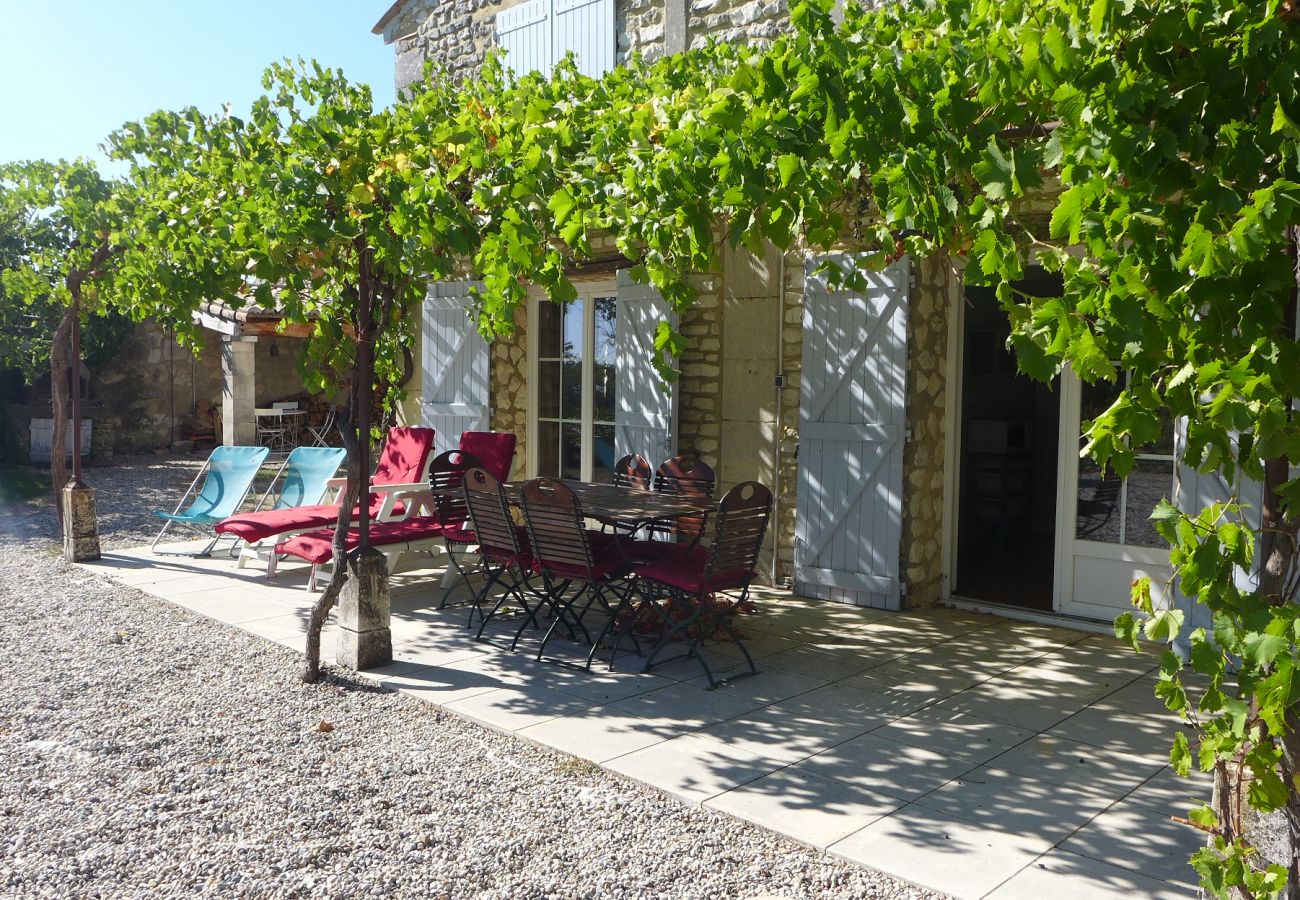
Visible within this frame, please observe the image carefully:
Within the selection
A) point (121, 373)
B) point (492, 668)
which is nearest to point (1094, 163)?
point (492, 668)

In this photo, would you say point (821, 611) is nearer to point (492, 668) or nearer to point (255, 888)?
point (492, 668)

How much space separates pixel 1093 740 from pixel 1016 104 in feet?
8.19

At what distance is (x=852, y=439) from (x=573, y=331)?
2.78 meters

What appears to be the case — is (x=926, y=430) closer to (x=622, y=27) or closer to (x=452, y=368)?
(x=622, y=27)

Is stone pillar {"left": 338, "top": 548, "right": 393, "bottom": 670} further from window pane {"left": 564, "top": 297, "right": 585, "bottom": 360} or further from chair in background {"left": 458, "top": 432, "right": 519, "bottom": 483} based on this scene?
window pane {"left": 564, "top": 297, "right": 585, "bottom": 360}

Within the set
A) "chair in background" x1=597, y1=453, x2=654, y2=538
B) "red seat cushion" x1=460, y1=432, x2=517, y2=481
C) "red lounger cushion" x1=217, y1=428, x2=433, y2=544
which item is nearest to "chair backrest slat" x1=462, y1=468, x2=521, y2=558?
"chair in background" x1=597, y1=453, x2=654, y2=538

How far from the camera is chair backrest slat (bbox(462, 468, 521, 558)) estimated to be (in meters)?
5.26

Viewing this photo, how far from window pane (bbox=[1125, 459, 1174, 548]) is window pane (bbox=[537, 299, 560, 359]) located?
439cm

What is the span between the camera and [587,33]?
796 centimetres

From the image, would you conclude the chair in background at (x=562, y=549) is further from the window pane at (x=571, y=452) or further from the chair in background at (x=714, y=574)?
the window pane at (x=571, y=452)

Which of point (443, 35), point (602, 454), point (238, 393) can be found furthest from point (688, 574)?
point (238, 393)

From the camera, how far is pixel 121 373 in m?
15.4

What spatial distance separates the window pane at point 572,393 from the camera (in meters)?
8.07

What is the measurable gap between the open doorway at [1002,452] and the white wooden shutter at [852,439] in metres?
2.34
